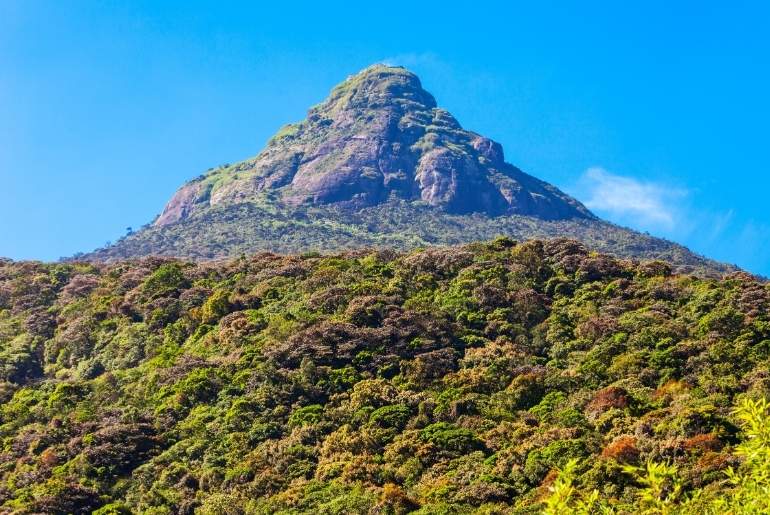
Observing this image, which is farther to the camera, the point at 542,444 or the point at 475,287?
the point at 475,287

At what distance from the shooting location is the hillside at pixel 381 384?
127 ft

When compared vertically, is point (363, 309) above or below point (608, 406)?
above

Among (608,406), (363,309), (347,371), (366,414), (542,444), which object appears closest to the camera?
(542,444)

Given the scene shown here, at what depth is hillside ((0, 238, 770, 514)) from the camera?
3875 cm

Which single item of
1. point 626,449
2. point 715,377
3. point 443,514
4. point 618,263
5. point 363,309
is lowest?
point 443,514

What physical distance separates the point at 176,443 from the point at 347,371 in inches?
352

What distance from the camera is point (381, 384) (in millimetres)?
47969

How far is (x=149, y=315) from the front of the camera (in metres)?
62.4

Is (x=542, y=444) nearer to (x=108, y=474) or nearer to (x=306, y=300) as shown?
(x=108, y=474)

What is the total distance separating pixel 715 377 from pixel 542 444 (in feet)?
31.5

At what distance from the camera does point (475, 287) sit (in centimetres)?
5931

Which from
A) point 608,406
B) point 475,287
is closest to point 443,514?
point 608,406

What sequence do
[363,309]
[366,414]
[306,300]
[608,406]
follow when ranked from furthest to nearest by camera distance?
[306,300]
[363,309]
[366,414]
[608,406]

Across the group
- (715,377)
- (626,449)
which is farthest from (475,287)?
(626,449)
